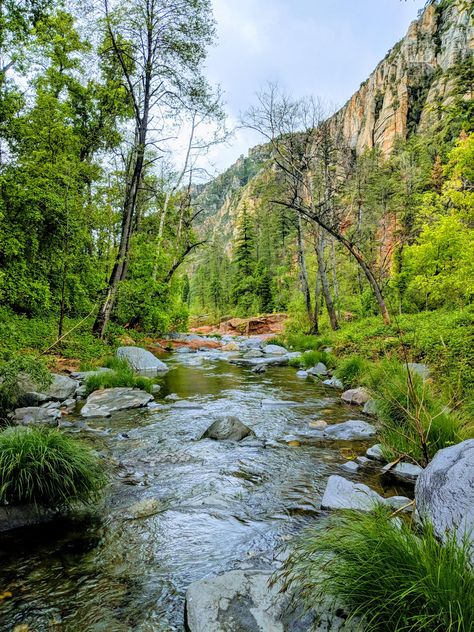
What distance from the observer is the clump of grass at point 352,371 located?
9.03 meters

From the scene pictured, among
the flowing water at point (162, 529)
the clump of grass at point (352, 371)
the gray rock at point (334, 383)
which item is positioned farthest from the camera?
the gray rock at point (334, 383)

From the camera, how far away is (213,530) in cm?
345

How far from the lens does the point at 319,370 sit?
11.9 m

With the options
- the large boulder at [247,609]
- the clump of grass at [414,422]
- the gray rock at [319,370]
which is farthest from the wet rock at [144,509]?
the gray rock at [319,370]

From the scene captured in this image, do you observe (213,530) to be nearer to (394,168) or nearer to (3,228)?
(3,228)

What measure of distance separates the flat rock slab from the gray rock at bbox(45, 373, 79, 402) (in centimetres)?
48

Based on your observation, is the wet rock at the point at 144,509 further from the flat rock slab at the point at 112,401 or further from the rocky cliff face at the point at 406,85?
the rocky cliff face at the point at 406,85

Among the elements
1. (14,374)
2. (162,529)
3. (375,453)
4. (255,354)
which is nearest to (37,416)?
(14,374)

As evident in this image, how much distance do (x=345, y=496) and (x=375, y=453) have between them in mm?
1543

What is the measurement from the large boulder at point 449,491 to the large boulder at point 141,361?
10.1 meters

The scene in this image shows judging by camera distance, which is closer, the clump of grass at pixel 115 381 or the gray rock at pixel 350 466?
the gray rock at pixel 350 466

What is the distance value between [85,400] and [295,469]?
5.26m

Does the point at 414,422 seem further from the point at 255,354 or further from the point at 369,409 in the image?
the point at 255,354

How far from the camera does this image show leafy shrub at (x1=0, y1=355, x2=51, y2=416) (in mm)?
5461
